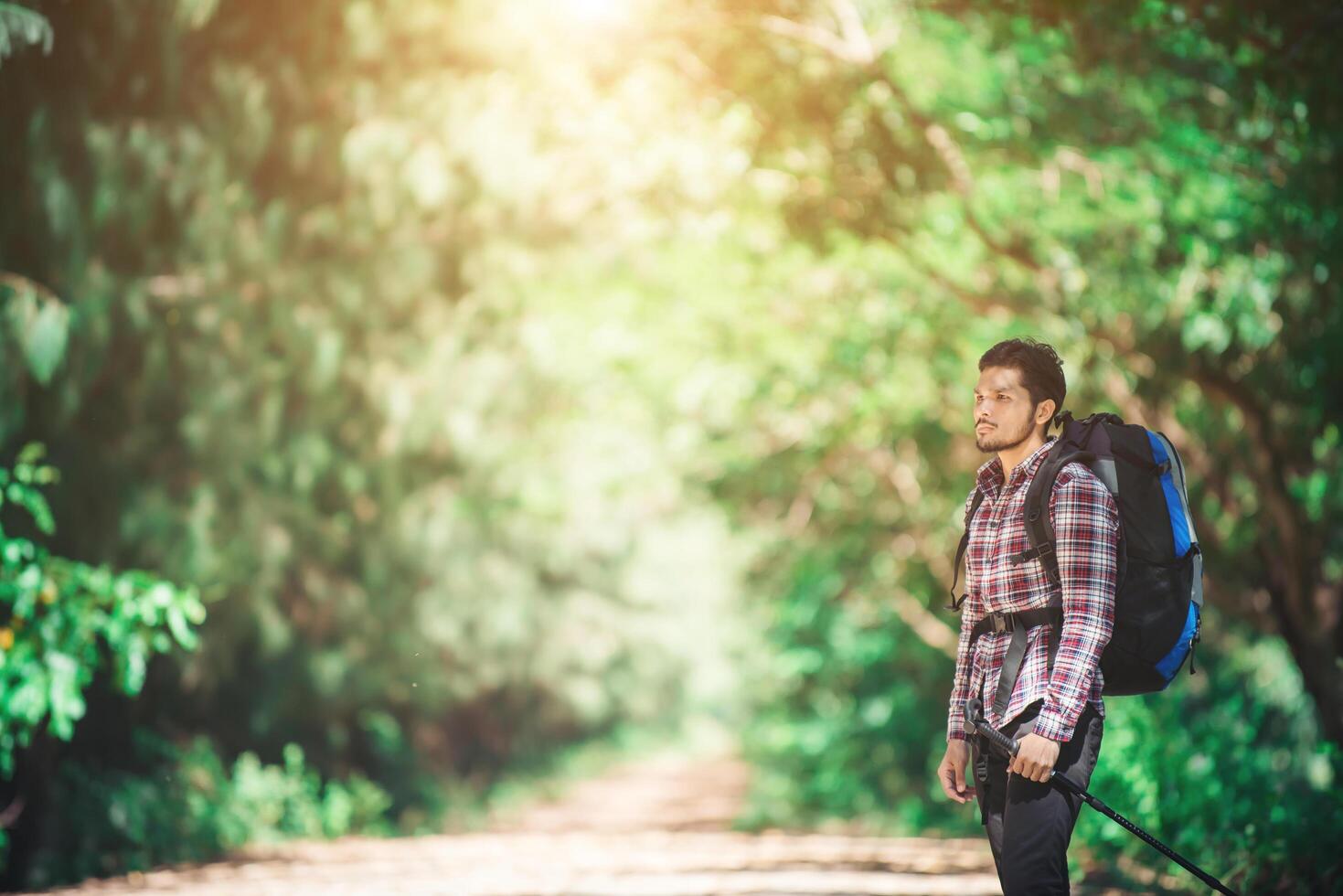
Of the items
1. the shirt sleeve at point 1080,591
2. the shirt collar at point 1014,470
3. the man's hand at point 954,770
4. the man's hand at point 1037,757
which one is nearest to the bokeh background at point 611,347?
the shirt collar at point 1014,470

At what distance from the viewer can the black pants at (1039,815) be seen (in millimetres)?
3881

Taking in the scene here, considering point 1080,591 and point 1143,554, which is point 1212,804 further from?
point 1080,591

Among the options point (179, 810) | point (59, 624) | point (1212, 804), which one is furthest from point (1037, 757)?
point (179, 810)

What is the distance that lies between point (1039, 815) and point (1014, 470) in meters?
0.99

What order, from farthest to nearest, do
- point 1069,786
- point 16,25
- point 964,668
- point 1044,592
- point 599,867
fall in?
point 599,867, point 16,25, point 964,668, point 1044,592, point 1069,786

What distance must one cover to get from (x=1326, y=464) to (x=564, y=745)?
20.5m

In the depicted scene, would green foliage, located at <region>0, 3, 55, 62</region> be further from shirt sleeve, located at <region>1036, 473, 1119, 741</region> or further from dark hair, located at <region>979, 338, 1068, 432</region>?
shirt sleeve, located at <region>1036, 473, 1119, 741</region>

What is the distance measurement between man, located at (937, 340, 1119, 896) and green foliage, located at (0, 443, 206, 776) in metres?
5.22

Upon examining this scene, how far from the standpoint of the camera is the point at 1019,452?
4.20 m

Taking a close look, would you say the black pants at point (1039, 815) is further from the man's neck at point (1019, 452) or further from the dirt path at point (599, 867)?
the dirt path at point (599, 867)

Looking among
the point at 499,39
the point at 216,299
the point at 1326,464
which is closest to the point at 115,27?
the point at 216,299

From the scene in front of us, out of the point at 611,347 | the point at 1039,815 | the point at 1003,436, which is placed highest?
the point at 611,347

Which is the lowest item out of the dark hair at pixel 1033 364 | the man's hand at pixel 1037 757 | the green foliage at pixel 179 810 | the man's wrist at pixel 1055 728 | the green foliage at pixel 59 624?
the green foliage at pixel 179 810

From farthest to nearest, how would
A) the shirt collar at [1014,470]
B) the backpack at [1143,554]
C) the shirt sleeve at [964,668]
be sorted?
the shirt sleeve at [964,668], the shirt collar at [1014,470], the backpack at [1143,554]
